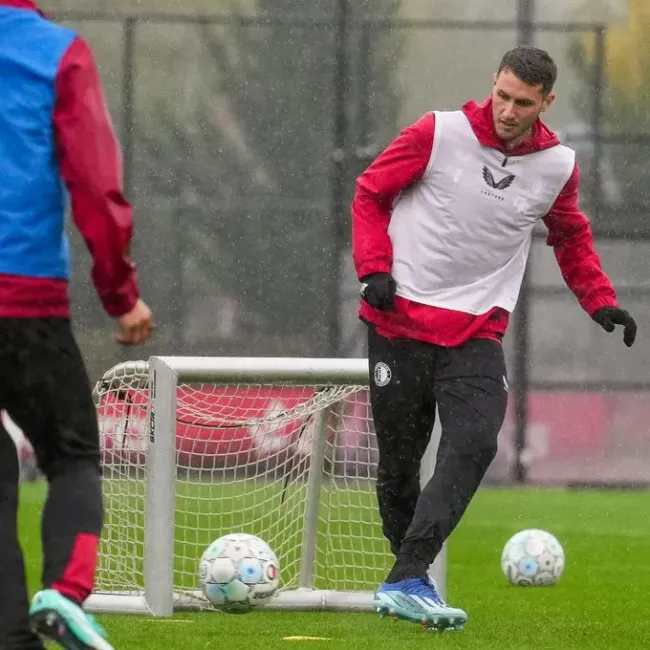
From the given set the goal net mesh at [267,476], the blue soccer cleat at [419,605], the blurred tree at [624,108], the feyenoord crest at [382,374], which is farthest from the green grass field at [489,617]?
the blurred tree at [624,108]

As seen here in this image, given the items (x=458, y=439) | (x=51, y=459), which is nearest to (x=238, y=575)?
(x=458, y=439)

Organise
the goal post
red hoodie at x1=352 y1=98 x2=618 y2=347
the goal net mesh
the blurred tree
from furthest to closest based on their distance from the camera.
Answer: the blurred tree, the goal net mesh, the goal post, red hoodie at x1=352 y1=98 x2=618 y2=347

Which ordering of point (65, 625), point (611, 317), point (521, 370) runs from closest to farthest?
point (65, 625), point (611, 317), point (521, 370)

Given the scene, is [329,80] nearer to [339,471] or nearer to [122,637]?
[339,471]

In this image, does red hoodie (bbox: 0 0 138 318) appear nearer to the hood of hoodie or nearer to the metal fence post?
the hood of hoodie

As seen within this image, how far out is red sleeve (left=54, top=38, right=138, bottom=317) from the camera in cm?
332

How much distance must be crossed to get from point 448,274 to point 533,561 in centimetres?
222

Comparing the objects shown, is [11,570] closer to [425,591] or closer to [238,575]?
[425,591]

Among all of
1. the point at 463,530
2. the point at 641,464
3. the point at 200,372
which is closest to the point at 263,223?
the point at 641,464

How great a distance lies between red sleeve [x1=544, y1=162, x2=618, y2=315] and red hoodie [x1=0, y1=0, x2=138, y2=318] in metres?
2.18

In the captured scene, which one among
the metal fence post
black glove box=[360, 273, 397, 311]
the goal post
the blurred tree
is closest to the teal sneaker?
black glove box=[360, 273, 397, 311]

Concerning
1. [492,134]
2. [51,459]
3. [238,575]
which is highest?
[492,134]

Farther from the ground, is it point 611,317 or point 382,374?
point 611,317

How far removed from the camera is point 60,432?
3439mm
